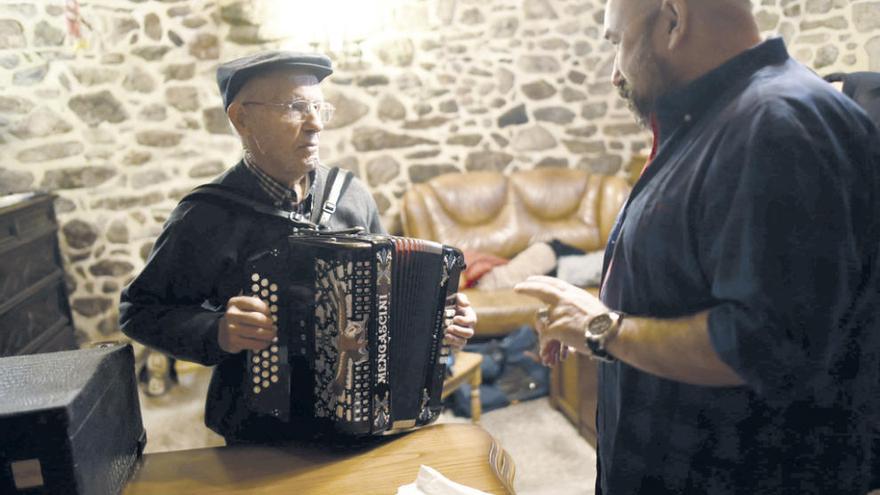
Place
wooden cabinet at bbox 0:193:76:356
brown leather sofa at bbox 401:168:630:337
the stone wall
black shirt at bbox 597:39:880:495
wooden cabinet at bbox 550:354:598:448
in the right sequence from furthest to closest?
1. brown leather sofa at bbox 401:168:630:337
2. the stone wall
3. wooden cabinet at bbox 0:193:76:356
4. wooden cabinet at bbox 550:354:598:448
5. black shirt at bbox 597:39:880:495

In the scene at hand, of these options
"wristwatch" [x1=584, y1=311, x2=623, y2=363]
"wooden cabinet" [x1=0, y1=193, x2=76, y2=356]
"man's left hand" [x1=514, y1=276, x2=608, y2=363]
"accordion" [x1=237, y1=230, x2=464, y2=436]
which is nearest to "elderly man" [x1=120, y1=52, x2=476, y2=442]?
"accordion" [x1=237, y1=230, x2=464, y2=436]

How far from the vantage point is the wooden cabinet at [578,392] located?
3.01 metres

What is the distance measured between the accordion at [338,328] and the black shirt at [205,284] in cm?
16

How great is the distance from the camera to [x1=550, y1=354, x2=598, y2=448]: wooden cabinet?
3.01 m

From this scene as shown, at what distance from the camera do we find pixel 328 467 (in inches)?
50.8

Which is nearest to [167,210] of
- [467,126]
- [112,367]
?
[467,126]

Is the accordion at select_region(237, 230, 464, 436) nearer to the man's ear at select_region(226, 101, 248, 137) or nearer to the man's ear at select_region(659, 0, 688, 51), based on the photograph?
the man's ear at select_region(226, 101, 248, 137)

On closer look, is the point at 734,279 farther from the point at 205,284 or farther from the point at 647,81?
the point at 205,284

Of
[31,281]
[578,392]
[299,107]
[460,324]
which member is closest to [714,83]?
[460,324]

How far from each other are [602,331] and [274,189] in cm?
→ 88

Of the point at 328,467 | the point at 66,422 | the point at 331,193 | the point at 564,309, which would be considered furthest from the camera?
the point at 331,193

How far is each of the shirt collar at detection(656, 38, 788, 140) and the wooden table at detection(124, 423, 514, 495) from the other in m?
0.74

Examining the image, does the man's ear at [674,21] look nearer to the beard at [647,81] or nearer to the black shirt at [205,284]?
the beard at [647,81]

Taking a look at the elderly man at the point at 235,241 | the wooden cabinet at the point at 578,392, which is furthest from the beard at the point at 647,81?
the wooden cabinet at the point at 578,392
